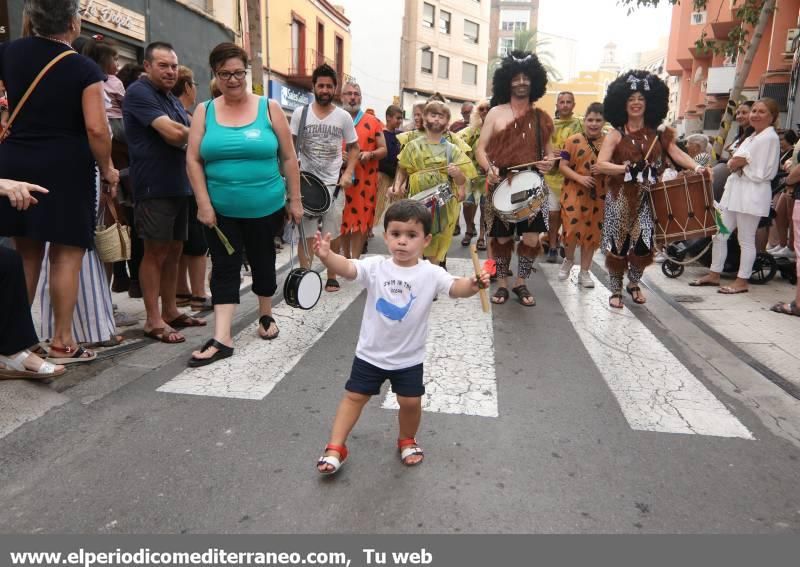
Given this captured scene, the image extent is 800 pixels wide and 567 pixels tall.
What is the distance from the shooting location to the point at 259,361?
407 cm

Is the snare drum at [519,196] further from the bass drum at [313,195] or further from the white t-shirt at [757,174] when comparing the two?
the white t-shirt at [757,174]

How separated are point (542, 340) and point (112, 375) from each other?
3.02 metres

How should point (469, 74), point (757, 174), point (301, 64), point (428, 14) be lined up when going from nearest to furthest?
point (757, 174) < point (301, 64) < point (428, 14) < point (469, 74)

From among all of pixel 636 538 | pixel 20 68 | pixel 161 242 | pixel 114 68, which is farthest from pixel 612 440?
pixel 114 68

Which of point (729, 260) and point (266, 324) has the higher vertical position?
point (729, 260)

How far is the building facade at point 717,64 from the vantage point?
16.4m

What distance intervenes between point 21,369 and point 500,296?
400 centimetres

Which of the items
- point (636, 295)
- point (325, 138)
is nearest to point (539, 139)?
point (636, 295)

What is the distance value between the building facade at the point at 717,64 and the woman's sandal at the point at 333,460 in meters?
9.53

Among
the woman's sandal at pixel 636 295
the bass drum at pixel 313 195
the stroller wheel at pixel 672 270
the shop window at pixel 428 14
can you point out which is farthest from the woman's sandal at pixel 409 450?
the shop window at pixel 428 14

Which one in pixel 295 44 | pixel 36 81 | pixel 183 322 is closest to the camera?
pixel 36 81

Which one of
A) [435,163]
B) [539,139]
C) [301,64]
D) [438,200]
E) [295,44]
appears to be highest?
[295,44]

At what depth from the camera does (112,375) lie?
3699mm

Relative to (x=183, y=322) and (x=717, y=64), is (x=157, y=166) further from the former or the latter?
(x=717, y=64)
